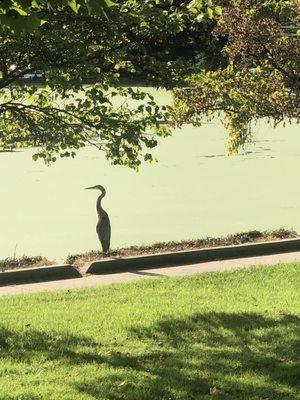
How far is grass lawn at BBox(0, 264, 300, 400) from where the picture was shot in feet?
15.3

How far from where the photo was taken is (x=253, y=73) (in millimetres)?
10039

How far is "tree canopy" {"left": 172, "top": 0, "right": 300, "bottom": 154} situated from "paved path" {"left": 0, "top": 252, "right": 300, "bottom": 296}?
1.90 metres

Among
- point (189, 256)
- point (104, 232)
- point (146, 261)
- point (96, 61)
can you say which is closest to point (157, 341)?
point (96, 61)

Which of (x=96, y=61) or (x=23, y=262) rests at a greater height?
(x=96, y=61)

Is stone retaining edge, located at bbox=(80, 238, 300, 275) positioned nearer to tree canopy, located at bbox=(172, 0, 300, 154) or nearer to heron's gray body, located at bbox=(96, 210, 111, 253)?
heron's gray body, located at bbox=(96, 210, 111, 253)

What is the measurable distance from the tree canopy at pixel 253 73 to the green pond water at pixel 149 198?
226cm

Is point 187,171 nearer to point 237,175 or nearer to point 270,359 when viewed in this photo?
point 237,175

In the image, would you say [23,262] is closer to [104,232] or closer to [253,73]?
[104,232]

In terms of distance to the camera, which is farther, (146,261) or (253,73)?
(253,73)

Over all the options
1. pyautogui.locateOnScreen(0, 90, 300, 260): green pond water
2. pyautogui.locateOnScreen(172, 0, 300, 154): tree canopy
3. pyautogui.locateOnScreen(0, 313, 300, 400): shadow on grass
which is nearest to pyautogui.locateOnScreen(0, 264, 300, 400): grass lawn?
pyautogui.locateOnScreen(0, 313, 300, 400): shadow on grass

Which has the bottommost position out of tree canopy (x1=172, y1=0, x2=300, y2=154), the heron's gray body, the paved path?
the paved path

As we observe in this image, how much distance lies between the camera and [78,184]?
15680 mm

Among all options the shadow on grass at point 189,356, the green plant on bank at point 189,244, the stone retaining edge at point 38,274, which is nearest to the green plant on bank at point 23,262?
the green plant on bank at point 189,244

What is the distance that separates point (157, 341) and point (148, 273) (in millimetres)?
3199
